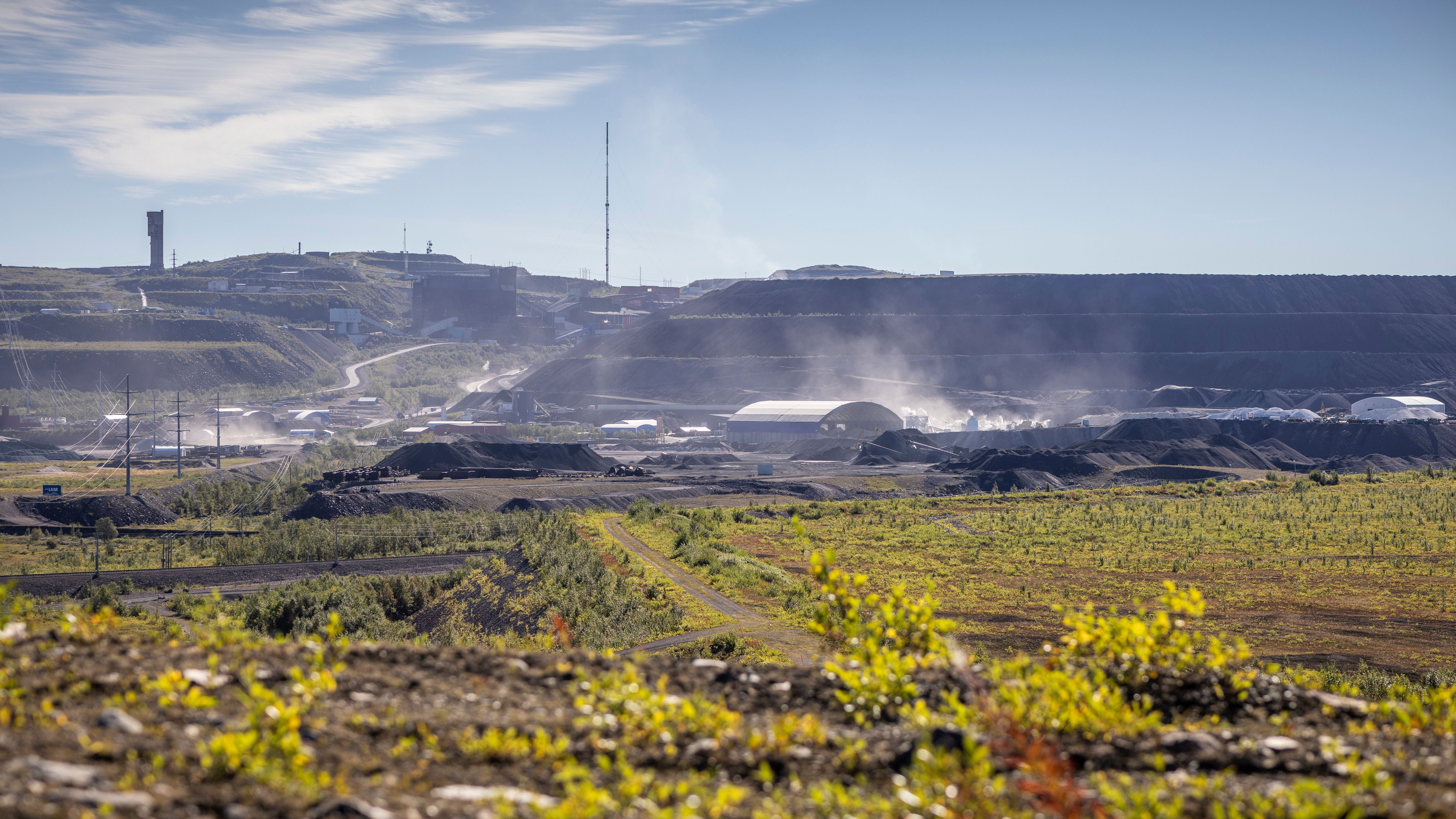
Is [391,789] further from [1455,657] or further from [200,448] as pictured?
[200,448]

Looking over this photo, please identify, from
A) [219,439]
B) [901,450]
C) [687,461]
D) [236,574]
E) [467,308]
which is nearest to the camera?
[236,574]

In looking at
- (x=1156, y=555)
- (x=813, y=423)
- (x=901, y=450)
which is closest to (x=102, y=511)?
(x=1156, y=555)

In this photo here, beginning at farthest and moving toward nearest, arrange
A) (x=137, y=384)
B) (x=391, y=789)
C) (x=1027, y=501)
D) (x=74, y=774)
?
(x=137, y=384), (x=1027, y=501), (x=391, y=789), (x=74, y=774)

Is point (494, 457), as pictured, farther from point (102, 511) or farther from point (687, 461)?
point (102, 511)

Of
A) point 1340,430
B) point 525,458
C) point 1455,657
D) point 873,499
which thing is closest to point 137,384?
point 525,458

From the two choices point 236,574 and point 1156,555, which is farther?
point 1156,555

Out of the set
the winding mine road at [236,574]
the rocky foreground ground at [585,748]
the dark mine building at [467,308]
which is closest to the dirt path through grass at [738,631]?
the rocky foreground ground at [585,748]
